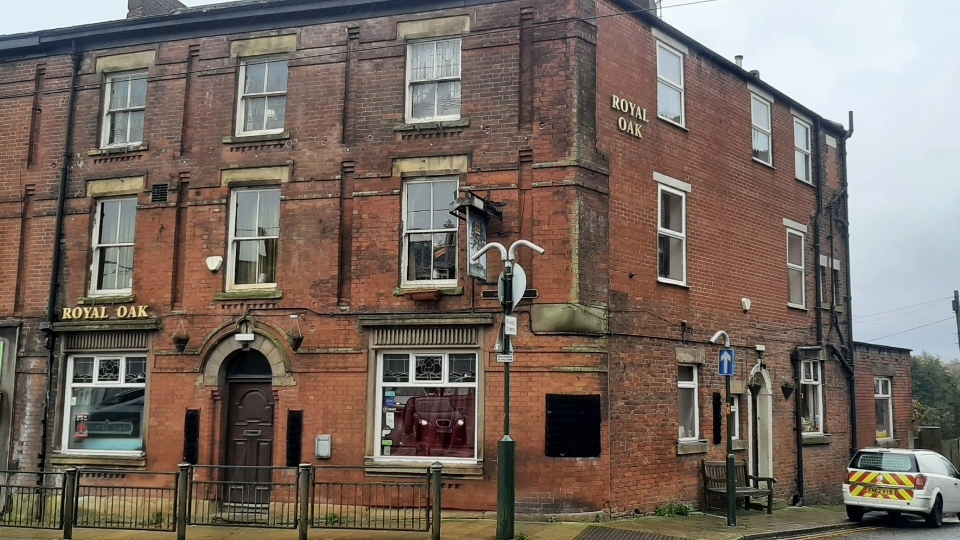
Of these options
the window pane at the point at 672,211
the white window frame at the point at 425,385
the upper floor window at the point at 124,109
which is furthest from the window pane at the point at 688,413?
the upper floor window at the point at 124,109

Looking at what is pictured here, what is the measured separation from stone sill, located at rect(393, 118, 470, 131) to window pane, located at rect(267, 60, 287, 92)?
2690 millimetres

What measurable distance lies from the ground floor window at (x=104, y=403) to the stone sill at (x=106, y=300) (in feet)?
3.39

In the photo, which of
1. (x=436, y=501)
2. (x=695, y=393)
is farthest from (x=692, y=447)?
(x=436, y=501)

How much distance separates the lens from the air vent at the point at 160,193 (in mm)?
17156

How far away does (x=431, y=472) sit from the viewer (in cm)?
1280

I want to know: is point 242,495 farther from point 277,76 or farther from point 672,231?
point 672,231

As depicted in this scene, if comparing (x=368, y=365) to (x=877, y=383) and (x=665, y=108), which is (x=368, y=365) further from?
(x=877, y=383)

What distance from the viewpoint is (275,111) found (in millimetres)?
16953

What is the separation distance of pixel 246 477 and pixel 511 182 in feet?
23.2

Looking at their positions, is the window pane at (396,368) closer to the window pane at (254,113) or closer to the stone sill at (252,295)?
the stone sill at (252,295)

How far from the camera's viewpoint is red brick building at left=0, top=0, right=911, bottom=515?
15.0 metres

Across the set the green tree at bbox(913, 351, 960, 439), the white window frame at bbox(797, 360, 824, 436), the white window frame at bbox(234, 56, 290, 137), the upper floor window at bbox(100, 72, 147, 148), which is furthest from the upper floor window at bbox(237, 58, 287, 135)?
the green tree at bbox(913, 351, 960, 439)

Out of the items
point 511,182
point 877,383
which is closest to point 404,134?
point 511,182

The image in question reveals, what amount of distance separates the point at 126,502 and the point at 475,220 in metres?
8.08
